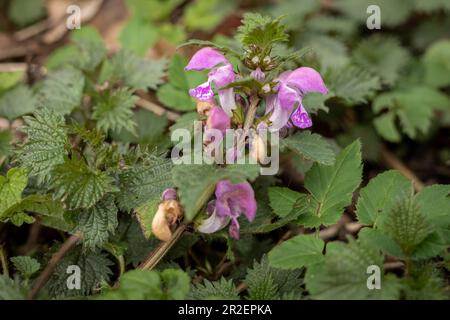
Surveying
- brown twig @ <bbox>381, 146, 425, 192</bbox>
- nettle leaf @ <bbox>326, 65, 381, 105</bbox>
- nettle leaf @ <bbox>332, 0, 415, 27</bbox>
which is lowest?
brown twig @ <bbox>381, 146, 425, 192</bbox>

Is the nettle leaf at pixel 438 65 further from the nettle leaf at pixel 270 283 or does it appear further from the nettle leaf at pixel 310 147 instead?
the nettle leaf at pixel 270 283

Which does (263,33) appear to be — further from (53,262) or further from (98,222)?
(53,262)

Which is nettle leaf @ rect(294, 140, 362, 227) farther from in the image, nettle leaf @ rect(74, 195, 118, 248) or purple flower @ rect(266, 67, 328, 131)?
nettle leaf @ rect(74, 195, 118, 248)

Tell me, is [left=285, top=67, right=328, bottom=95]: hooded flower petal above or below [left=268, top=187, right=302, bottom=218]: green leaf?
above

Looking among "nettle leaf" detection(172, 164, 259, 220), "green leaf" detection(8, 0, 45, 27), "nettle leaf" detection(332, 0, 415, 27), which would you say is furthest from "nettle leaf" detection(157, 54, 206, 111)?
"green leaf" detection(8, 0, 45, 27)

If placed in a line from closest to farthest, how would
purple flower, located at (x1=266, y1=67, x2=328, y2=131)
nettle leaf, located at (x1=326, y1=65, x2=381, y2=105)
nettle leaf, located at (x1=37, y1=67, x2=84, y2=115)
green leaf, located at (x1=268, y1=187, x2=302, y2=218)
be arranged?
purple flower, located at (x1=266, y1=67, x2=328, y2=131)
green leaf, located at (x1=268, y1=187, x2=302, y2=218)
nettle leaf, located at (x1=37, y1=67, x2=84, y2=115)
nettle leaf, located at (x1=326, y1=65, x2=381, y2=105)

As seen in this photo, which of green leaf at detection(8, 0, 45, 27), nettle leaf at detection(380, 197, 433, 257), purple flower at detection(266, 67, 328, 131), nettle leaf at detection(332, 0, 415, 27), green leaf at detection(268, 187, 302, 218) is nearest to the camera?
nettle leaf at detection(380, 197, 433, 257)

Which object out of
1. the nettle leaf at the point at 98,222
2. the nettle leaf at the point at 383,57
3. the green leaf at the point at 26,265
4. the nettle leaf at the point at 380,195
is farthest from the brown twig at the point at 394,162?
the green leaf at the point at 26,265
